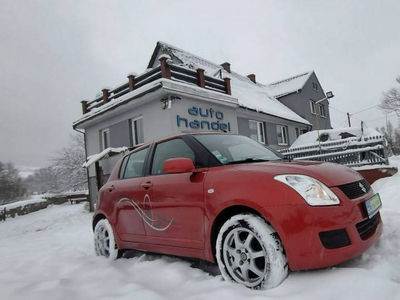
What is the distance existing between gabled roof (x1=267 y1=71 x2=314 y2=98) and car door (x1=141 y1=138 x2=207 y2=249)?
20196 mm

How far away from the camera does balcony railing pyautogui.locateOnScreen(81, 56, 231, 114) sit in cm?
976

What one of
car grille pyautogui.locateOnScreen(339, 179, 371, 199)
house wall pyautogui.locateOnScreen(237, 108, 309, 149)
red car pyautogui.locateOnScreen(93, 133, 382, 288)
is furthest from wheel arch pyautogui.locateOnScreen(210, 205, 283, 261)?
house wall pyautogui.locateOnScreen(237, 108, 309, 149)

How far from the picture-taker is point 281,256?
2111mm

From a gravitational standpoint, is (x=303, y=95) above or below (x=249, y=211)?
above

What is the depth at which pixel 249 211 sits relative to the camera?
2.36m

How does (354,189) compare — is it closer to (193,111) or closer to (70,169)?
(193,111)

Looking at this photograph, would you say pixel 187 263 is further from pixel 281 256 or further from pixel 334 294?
pixel 334 294

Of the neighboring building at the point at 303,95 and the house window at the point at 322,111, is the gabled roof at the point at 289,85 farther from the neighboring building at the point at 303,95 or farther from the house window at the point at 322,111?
the house window at the point at 322,111

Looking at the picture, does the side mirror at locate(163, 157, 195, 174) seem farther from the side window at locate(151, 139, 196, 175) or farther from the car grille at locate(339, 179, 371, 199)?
the car grille at locate(339, 179, 371, 199)

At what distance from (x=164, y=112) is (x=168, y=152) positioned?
21.2ft

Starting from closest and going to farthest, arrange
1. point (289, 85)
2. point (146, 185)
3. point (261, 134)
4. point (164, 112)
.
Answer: point (146, 185)
point (164, 112)
point (261, 134)
point (289, 85)

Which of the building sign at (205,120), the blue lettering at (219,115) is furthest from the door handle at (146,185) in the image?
the blue lettering at (219,115)

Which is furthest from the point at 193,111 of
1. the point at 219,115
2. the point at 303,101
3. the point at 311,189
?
the point at 303,101

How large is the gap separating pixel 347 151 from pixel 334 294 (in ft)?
24.0
